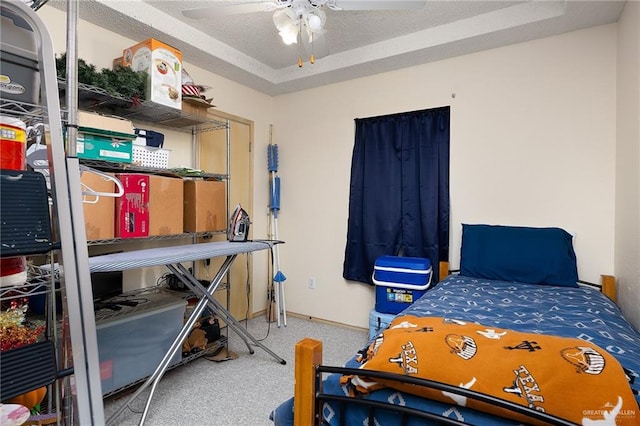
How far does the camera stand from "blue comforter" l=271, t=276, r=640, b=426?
0.88 metres

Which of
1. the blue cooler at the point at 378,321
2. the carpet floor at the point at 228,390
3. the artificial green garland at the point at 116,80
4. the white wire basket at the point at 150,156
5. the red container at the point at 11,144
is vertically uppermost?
the artificial green garland at the point at 116,80

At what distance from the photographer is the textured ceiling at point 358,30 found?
2.17 meters

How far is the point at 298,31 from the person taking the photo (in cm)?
191

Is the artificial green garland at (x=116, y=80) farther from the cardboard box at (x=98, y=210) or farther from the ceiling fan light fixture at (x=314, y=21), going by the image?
the ceiling fan light fixture at (x=314, y=21)

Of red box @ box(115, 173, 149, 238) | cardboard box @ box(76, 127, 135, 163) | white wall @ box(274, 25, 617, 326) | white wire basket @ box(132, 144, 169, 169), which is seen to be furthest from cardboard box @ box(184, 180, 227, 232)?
white wall @ box(274, 25, 617, 326)

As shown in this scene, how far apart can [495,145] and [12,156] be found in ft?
9.21

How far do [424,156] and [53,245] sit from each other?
2.60m

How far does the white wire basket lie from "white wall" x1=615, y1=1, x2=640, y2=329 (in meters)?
2.76

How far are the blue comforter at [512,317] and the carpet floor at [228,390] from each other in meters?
0.97

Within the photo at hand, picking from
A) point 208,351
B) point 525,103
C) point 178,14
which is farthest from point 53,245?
point 525,103

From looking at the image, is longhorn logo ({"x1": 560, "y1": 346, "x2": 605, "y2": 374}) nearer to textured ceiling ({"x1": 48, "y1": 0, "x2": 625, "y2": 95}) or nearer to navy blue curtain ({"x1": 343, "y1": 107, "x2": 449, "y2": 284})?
navy blue curtain ({"x1": 343, "y1": 107, "x2": 449, "y2": 284})

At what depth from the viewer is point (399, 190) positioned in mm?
2953

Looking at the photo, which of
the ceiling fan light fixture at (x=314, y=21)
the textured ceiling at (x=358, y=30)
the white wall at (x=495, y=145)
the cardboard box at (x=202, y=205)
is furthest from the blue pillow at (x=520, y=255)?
the cardboard box at (x=202, y=205)

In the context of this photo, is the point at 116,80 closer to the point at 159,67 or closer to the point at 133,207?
the point at 159,67
